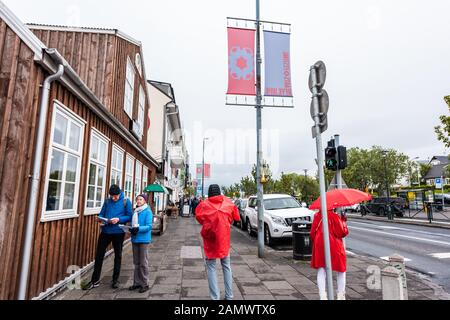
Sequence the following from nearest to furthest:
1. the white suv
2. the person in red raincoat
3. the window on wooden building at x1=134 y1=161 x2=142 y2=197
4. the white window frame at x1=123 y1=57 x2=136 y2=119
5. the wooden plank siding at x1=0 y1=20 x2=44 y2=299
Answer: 1. the wooden plank siding at x1=0 y1=20 x2=44 y2=299
2. the person in red raincoat
3. the white suv
4. the white window frame at x1=123 y1=57 x2=136 y2=119
5. the window on wooden building at x1=134 y1=161 x2=142 y2=197

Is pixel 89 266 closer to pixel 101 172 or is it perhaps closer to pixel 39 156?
pixel 101 172

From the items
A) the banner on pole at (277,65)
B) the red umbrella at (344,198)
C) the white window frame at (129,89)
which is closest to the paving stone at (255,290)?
the red umbrella at (344,198)

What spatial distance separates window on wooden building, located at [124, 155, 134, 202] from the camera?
10.5 meters

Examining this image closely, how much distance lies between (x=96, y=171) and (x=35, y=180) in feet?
10.4

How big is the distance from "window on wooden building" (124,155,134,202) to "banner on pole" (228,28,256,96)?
16.5 ft

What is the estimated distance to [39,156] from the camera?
4.01 meters

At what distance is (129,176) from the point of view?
36.0 ft

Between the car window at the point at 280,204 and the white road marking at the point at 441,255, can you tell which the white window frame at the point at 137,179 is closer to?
the car window at the point at 280,204

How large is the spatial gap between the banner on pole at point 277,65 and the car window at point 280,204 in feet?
16.2

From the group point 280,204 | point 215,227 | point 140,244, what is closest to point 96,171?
point 140,244

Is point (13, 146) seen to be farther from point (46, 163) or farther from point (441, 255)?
point (441, 255)

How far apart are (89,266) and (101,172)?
7.78 feet

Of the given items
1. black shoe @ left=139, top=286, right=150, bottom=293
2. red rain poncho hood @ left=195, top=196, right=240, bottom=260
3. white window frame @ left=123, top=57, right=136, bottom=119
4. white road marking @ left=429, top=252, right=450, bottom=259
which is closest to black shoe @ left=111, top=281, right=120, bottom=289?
black shoe @ left=139, top=286, right=150, bottom=293

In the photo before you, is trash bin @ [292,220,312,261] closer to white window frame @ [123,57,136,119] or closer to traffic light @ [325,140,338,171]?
traffic light @ [325,140,338,171]
